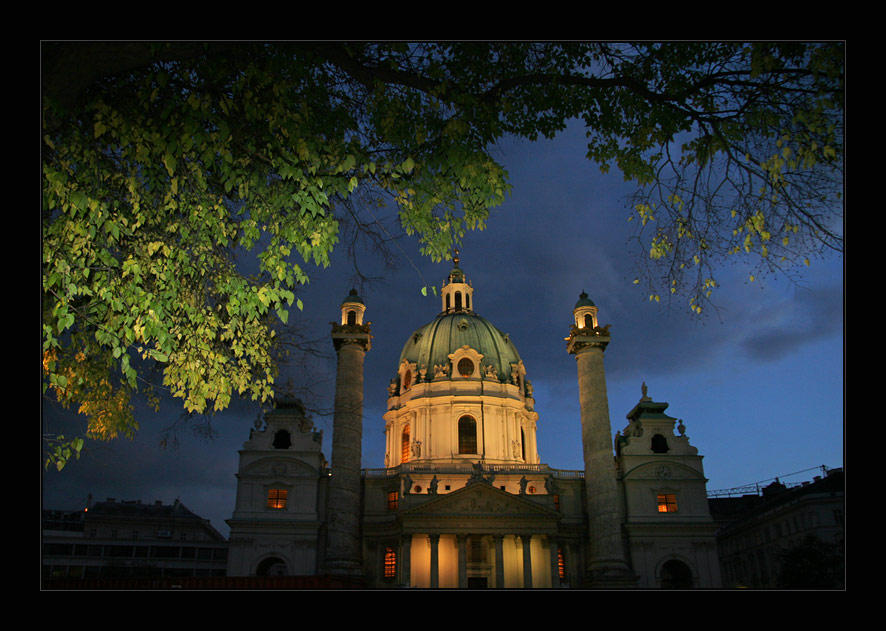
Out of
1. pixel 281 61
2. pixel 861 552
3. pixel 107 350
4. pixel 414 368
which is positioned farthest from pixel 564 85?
pixel 414 368

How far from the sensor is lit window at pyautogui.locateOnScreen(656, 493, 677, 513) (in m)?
51.2

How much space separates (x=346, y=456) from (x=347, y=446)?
750mm

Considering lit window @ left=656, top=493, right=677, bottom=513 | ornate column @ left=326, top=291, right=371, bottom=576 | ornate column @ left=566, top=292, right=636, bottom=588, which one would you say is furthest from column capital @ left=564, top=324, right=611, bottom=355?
ornate column @ left=326, top=291, right=371, bottom=576

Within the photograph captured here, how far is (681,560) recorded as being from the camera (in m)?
49.2

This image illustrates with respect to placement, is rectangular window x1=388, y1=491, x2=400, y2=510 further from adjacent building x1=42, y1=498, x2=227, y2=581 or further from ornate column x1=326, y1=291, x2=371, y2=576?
adjacent building x1=42, y1=498, x2=227, y2=581

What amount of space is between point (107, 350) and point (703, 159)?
9.37m

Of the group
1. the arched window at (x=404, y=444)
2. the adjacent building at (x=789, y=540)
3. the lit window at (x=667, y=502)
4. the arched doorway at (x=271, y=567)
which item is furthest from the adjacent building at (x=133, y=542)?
the adjacent building at (x=789, y=540)

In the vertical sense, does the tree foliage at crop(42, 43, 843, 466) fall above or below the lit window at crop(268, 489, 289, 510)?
above

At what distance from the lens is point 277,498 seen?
48906 mm

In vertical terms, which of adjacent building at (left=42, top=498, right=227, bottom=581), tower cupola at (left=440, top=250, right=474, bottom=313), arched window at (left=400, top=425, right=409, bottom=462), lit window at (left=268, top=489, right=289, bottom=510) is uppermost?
tower cupola at (left=440, top=250, right=474, bottom=313)

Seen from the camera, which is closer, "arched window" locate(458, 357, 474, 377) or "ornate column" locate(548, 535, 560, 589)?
"ornate column" locate(548, 535, 560, 589)

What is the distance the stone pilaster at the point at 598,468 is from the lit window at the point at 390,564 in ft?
47.1

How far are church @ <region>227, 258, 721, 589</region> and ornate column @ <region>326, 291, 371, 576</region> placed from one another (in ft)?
0.31

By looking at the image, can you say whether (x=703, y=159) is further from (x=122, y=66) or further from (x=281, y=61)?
(x=122, y=66)
